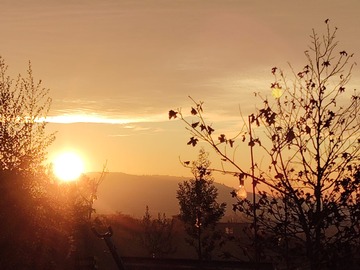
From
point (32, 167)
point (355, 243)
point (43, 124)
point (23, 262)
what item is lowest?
point (355, 243)

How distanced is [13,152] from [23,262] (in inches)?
200

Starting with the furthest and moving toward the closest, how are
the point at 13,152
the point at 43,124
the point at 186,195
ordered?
the point at 186,195 → the point at 43,124 → the point at 13,152

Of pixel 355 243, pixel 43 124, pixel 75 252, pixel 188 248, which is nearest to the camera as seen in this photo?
pixel 355 243

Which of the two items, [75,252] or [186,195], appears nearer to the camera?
[75,252]

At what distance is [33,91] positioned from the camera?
27.1 m

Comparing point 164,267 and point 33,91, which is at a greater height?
point 33,91

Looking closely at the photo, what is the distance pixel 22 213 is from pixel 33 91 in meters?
7.66

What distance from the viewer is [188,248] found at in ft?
260

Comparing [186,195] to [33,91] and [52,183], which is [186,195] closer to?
[52,183]

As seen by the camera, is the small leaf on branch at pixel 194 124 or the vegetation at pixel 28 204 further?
the vegetation at pixel 28 204

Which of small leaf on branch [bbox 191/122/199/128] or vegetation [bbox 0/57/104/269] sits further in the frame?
vegetation [bbox 0/57/104/269]

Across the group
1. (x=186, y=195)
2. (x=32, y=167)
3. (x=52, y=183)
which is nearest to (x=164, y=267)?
(x=52, y=183)

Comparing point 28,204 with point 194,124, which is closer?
point 194,124

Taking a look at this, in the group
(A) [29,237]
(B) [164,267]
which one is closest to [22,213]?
(A) [29,237]
